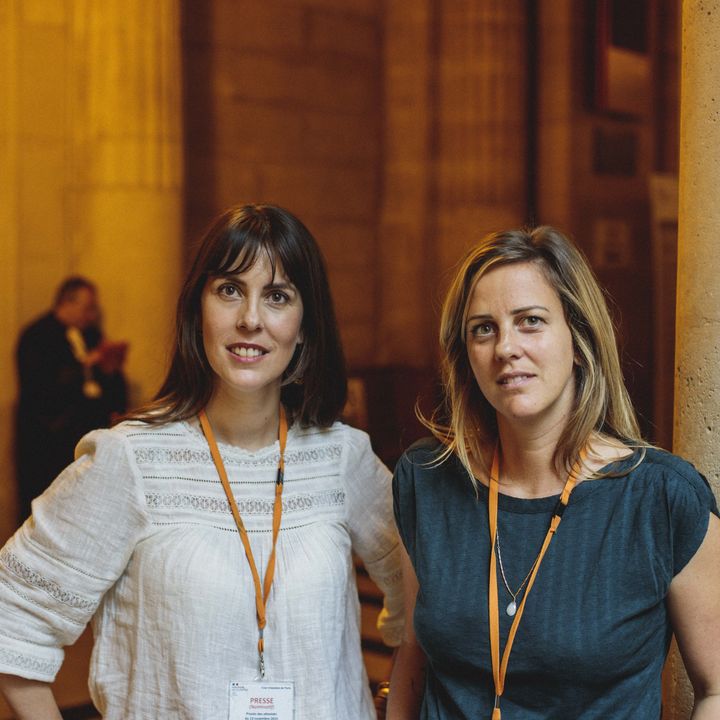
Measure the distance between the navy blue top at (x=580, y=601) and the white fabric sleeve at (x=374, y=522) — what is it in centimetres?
54

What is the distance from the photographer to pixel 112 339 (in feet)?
28.2

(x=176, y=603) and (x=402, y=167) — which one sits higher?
(x=402, y=167)

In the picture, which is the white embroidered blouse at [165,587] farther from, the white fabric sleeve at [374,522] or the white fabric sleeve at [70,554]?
the white fabric sleeve at [374,522]

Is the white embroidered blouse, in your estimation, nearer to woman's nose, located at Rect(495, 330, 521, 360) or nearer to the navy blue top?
the navy blue top

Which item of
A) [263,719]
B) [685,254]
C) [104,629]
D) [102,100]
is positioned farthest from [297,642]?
[102,100]

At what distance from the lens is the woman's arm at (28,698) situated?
8.54ft

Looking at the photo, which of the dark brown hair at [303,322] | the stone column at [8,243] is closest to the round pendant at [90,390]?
the stone column at [8,243]

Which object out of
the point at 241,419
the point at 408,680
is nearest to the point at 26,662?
the point at 241,419

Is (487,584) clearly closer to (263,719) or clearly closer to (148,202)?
(263,719)

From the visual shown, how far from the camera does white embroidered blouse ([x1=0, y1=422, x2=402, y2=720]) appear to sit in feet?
8.27

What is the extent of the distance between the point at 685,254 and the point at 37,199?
23.5ft

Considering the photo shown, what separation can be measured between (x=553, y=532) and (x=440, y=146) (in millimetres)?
8732

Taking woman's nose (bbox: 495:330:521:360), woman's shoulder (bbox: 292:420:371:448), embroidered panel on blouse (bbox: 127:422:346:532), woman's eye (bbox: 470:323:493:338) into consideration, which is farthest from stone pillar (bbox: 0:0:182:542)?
woman's nose (bbox: 495:330:521:360)

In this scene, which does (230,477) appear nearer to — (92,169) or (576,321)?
(576,321)
